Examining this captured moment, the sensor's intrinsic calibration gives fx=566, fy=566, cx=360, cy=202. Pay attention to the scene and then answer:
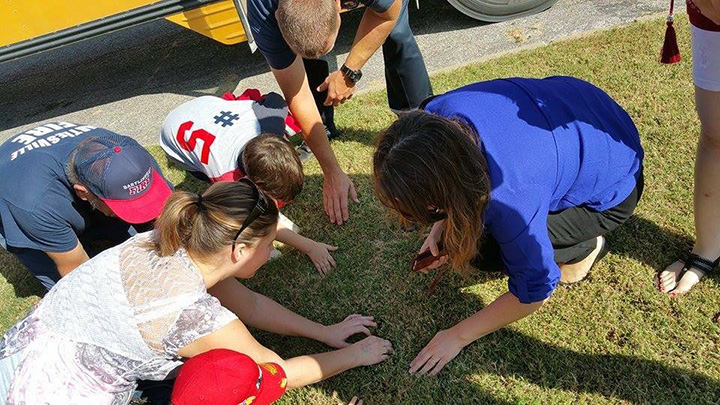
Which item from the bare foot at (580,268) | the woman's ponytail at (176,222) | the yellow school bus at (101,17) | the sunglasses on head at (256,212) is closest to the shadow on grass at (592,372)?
the bare foot at (580,268)

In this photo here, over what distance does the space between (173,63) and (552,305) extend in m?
4.07

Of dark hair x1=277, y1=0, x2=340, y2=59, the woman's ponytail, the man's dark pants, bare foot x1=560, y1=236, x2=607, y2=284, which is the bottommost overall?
bare foot x1=560, y1=236, x2=607, y2=284

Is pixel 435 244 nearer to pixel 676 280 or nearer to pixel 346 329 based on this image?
pixel 346 329

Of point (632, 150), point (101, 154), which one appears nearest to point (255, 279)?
point (101, 154)

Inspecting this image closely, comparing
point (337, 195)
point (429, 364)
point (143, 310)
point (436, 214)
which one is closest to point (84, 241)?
point (337, 195)

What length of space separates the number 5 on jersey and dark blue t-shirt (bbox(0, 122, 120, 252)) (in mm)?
452

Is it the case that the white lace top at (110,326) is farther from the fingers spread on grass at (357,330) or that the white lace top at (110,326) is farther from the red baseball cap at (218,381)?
the fingers spread on grass at (357,330)

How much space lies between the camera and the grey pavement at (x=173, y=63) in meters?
3.96

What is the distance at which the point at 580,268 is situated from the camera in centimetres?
232

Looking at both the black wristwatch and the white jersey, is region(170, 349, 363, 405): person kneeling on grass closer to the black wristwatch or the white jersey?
the white jersey

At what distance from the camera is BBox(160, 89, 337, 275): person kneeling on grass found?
2.43 m

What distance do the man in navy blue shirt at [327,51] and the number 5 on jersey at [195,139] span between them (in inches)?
17.3

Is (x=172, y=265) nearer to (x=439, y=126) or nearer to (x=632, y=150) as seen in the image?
(x=439, y=126)

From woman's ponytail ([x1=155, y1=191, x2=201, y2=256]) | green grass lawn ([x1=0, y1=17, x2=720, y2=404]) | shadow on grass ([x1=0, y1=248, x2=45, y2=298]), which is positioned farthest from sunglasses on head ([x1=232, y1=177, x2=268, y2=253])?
shadow on grass ([x1=0, y1=248, x2=45, y2=298])
